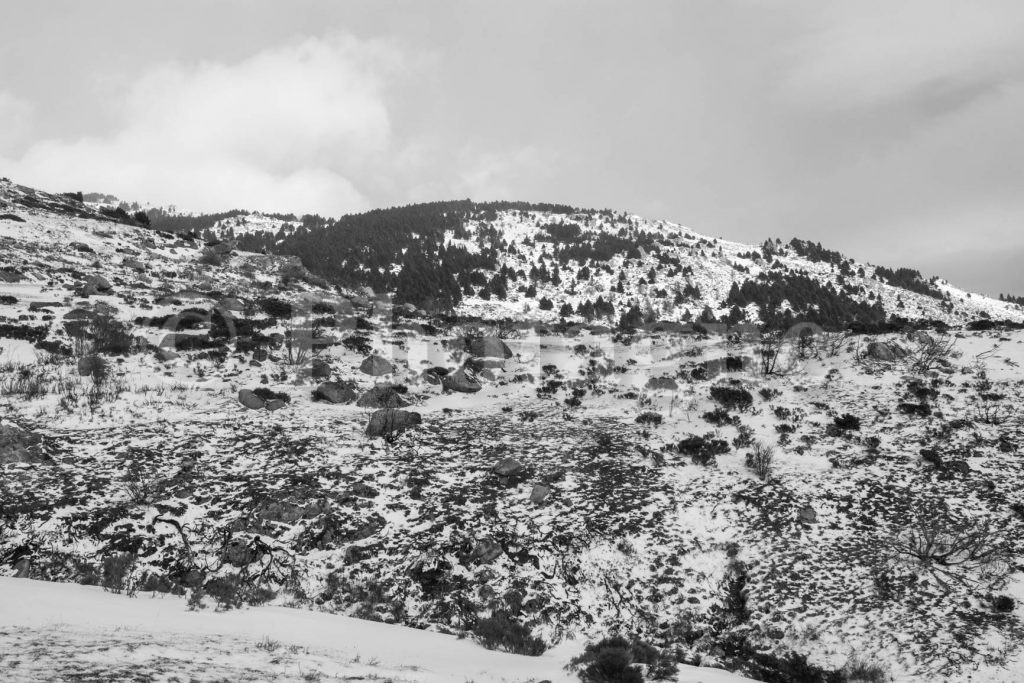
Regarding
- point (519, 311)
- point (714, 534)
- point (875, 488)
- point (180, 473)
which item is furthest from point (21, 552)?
point (519, 311)

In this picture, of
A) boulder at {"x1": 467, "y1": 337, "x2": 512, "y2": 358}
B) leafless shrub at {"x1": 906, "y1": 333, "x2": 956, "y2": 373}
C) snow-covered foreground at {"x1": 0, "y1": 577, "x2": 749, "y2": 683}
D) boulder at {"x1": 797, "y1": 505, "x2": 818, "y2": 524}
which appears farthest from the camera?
boulder at {"x1": 467, "y1": 337, "x2": 512, "y2": 358}

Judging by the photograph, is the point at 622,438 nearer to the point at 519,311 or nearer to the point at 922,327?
the point at 922,327

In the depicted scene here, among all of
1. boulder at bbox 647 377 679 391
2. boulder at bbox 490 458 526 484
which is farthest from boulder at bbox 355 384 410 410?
boulder at bbox 647 377 679 391

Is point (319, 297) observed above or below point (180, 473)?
above

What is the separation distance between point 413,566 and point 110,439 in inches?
332

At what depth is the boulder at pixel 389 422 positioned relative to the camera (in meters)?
14.2

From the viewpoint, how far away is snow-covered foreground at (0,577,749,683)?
4590 mm

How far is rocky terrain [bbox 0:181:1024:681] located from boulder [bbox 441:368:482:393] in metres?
0.15

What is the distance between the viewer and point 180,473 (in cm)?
1123

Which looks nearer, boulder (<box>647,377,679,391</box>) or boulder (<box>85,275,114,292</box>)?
boulder (<box>647,377,679,391</box>)

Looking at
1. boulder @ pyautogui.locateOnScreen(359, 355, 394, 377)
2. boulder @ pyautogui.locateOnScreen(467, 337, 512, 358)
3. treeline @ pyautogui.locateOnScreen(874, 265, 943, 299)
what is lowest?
boulder @ pyautogui.locateOnScreen(359, 355, 394, 377)

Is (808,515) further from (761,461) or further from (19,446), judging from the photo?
(19,446)

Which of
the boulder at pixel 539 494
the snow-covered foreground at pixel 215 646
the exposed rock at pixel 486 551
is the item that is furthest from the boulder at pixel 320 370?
the snow-covered foreground at pixel 215 646

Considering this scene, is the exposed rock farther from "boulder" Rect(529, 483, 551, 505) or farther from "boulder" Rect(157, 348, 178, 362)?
"boulder" Rect(157, 348, 178, 362)
